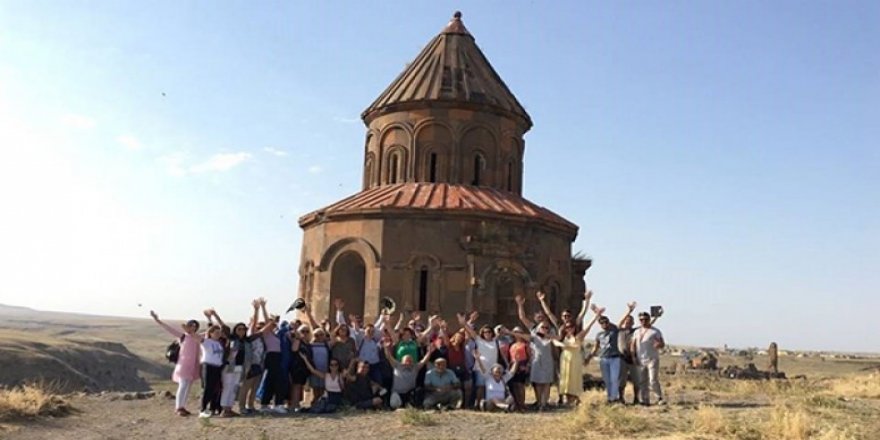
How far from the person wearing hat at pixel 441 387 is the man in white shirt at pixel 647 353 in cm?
219

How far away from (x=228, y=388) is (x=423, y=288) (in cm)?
607

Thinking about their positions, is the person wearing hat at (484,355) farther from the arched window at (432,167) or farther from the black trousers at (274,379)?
the arched window at (432,167)

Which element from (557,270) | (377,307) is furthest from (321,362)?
(557,270)

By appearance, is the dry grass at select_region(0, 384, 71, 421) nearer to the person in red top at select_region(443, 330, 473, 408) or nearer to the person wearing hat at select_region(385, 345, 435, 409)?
the person wearing hat at select_region(385, 345, 435, 409)

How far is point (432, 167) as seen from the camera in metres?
16.4

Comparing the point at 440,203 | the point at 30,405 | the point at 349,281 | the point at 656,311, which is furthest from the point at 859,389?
the point at 30,405

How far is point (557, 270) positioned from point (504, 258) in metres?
1.56

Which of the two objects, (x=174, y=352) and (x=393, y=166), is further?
(x=393, y=166)

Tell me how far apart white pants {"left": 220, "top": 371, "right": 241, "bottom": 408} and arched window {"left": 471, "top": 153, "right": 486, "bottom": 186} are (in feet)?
28.9

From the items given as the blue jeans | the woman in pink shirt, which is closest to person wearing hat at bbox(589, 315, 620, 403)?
the blue jeans

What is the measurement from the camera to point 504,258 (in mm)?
14297

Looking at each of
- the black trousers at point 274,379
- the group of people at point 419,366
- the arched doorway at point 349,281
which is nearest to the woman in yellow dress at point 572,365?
the group of people at point 419,366

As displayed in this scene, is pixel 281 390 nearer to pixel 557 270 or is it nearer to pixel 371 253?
pixel 371 253

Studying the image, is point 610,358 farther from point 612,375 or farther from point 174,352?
point 174,352
